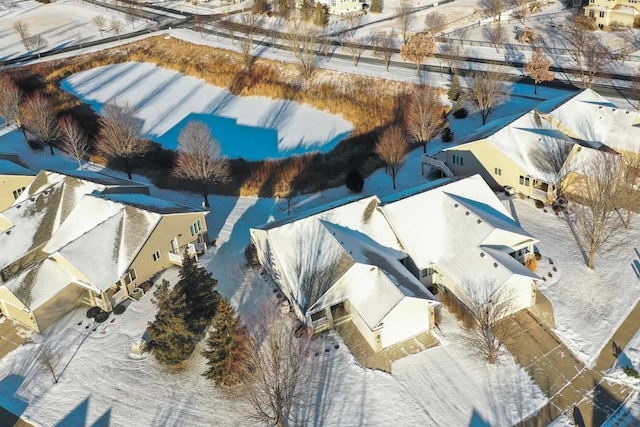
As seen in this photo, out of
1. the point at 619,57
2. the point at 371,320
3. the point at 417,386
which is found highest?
the point at 619,57

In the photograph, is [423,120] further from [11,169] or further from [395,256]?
[11,169]

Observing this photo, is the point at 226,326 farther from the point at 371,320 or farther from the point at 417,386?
the point at 417,386

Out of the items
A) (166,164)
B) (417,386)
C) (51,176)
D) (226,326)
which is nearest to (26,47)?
(166,164)

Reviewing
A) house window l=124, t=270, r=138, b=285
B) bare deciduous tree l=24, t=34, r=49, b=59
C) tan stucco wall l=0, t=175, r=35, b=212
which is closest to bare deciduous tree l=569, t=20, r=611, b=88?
house window l=124, t=270, r=138, b=285

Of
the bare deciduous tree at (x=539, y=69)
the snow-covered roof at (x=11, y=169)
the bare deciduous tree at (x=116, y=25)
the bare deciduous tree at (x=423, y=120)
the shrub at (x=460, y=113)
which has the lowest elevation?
the snow-covered roof at (x=11, y=169)

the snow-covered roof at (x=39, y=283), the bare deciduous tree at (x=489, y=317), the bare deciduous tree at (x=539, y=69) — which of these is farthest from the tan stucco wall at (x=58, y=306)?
the bare deciduous tree at (x=539, y=69)

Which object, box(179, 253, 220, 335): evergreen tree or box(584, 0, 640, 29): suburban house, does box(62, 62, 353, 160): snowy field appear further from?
box(584, 0, 640, 29): suburban house

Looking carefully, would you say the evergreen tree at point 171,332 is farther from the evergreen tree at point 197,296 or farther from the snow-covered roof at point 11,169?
the snow-covered roof at point 11,169
